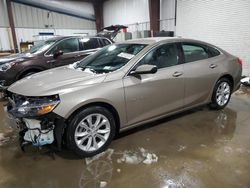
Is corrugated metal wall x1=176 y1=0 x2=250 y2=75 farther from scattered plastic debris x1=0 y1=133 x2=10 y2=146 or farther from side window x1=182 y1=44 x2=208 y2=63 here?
scattered plastic debris x1=0 y1=133 x2=10 y2=146

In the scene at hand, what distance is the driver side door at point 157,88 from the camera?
2523 millimetres

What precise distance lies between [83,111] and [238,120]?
250 cm

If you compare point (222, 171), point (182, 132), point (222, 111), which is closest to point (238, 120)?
point (222, 111)

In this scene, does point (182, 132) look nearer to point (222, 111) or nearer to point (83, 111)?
point (222, 111)

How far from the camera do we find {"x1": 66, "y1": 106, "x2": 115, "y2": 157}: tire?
2.20m

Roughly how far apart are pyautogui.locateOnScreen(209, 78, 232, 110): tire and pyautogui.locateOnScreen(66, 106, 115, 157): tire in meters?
2.01

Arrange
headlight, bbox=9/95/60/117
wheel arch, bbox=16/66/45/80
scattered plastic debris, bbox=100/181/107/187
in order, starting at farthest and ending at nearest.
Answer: wheel arch, bbox=16/66/45/80 < headlight, bbox=9/95/60/117 < scattered plastic debris, bbox=100/181/107/187

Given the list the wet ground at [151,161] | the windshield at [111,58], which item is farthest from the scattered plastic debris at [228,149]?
the windshield at [111,58]

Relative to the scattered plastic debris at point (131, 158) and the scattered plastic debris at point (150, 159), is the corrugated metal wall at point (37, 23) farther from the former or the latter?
the scattered plastic debris at point (150, 159)

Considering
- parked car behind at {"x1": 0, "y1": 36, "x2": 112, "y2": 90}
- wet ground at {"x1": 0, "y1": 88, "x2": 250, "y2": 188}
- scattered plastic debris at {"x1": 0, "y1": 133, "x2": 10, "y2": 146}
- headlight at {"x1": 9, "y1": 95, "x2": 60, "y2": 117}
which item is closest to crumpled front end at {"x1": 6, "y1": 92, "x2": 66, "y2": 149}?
headlight at {"x1": 9, "y1": 95, "x2": 60, "y2": 117}

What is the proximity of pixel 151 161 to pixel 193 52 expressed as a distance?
1.82 metres

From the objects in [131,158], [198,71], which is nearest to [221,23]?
[198,71]

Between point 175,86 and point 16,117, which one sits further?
point 175,86

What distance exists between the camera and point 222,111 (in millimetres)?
3689
